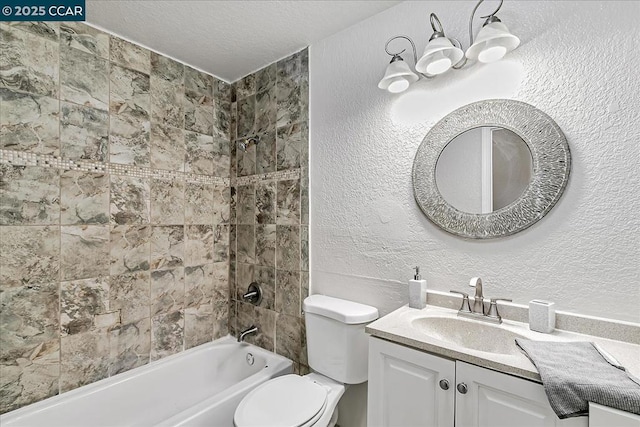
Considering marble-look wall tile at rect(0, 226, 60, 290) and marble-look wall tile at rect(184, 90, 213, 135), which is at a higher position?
marble-look wall tile at rect(184, 90, 213, 135)

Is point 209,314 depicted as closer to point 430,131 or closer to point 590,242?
point 430,131

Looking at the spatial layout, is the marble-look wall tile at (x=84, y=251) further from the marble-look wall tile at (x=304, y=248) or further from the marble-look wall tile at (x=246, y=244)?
the marble-look wall tile at (x=304, y=248)

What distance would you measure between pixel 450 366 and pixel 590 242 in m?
0.71

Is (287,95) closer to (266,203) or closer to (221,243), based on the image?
(266,203)

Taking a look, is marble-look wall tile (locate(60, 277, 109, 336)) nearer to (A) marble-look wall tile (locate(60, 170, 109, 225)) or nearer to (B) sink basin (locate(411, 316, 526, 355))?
(A) marble-look wall tile (locate(60, 170, 109, 225))

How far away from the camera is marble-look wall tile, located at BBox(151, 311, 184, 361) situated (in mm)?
2029

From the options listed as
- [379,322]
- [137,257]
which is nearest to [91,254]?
[137,257]

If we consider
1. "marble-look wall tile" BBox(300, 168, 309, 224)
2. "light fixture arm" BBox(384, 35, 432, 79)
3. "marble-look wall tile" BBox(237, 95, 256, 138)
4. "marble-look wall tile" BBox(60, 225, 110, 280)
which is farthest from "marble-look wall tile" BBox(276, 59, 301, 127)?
"marble-look wall tile" BBox(60, 225, 110, 280)

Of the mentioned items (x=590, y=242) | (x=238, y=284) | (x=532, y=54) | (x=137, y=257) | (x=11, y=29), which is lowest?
(x=238, y=284)

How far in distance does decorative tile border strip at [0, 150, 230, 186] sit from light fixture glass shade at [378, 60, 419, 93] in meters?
1.46

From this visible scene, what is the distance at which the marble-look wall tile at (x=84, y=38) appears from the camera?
1.70m

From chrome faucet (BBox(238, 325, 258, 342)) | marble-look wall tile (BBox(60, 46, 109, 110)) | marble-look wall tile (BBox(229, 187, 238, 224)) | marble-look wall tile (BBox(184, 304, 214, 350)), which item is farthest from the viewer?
marble-look wall tile (BBox(229, 187, 238, 224))

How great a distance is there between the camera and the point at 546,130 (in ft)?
4.07

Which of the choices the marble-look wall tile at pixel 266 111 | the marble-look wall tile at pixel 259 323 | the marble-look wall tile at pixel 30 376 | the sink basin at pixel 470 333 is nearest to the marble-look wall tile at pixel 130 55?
the marble-look wall tile at pixel 266 111
